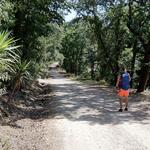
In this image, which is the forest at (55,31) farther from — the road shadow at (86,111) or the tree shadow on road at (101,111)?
the tree shadow on road at (101,111)

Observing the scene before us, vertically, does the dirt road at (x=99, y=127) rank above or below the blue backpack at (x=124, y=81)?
below

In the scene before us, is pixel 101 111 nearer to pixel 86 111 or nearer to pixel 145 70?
pixel 86 111

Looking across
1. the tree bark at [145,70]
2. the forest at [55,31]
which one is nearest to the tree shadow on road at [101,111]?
the forest at [55,31]

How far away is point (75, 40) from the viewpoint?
71.3 meters

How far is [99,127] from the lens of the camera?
12773mm

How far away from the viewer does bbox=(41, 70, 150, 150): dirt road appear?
1043 cm

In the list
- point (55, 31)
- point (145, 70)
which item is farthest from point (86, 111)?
point (55, 31)

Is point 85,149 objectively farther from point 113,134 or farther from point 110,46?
point 110,46

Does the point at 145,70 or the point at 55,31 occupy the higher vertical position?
the point at 55,31

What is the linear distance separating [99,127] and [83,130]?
729 mm

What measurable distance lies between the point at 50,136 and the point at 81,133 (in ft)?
3.17

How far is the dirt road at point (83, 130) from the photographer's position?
34.3ft

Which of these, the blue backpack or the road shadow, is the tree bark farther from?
the blue backpack

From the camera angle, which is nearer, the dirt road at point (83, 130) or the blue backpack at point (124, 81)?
the dirt road at point (83, 130)
